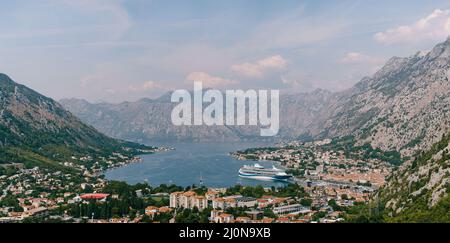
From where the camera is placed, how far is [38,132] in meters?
93.5

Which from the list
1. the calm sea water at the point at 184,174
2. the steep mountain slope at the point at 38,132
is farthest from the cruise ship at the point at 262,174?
the steep mountain slope at the point at 38,132

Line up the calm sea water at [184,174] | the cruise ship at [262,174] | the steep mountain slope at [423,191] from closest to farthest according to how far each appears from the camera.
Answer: the steep mountain slope at [423,191] → the calm sea water at [184,174] → the cruise ship at [262,174]

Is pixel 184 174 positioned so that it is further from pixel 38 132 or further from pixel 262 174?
pixel 38 132

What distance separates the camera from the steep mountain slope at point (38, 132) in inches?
3012

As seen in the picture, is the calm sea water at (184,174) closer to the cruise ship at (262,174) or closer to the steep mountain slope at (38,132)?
the cruise ship at (262,174)

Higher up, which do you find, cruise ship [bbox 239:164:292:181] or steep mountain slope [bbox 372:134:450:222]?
steep mountain slope [bbox 372:134:450:222]

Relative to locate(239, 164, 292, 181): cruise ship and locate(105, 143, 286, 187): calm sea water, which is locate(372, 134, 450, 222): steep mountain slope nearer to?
locate(105, 143, 286, 187): calm sea water

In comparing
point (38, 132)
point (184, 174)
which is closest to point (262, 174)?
point (184, 174)

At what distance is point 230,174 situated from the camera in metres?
75.6

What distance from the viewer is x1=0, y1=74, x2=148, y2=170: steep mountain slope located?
76500 millimetres

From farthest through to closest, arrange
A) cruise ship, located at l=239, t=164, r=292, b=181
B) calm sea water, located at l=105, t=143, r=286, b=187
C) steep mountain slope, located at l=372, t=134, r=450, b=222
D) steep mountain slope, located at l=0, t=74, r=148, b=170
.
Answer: steep mountain slope, located at l=0, t=74, r=148, b=170, cruise ship, located at l=239, t=164, r=292, b=181, calm sea water, located at l=105, t=143, r=286, b=187, steep mountain slope, located at l=372, t=134, r=450, b=222

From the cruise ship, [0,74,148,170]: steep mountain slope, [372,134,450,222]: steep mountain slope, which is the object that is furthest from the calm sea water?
[372,134,450,222]: steep mountain slope

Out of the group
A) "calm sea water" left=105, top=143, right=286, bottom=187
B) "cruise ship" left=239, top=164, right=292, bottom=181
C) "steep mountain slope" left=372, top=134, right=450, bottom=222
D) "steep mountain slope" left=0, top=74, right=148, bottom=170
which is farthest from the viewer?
"steep mountain slope" left=0, top=74, right=148, bottom=170
